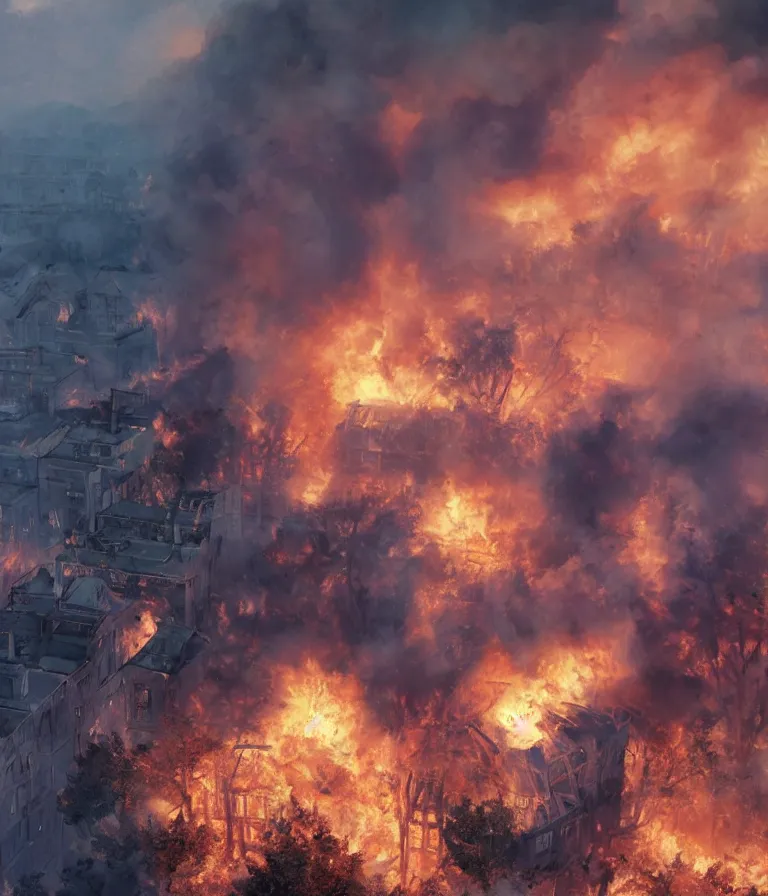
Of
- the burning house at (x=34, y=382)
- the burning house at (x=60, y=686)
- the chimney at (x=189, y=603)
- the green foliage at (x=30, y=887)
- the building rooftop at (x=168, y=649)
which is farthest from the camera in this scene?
the burning house at (x=34, y=382)

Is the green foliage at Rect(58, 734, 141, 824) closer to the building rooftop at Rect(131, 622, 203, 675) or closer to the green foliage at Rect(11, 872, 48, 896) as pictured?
the green foliage at Rect(11, 872, 48, 896)

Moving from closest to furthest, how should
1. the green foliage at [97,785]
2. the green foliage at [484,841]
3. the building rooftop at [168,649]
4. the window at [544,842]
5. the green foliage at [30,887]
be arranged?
the green foliage at [484,841] < the window at [544,842] < the green foliage at [30,887] < the green foliage at [97,785] < the building rooftop at [168,649]

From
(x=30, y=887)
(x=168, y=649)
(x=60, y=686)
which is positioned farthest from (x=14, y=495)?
(x=30, y=887)

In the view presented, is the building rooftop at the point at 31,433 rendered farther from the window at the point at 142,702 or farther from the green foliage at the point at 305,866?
the green foliage at the point at 305,866

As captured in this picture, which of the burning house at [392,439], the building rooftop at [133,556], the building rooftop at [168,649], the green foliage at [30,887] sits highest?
the burning house at [392,439]

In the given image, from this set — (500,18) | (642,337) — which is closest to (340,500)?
(642,337)

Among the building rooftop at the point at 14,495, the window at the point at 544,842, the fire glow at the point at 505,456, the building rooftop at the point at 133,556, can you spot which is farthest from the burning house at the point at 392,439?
the window at the point at 544,842

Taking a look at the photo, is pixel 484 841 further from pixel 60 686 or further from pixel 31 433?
pixel 31 433

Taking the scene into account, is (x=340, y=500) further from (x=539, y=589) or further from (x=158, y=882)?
(x=158, y=882)

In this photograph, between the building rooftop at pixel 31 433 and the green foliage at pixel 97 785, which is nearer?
the green foliage at pixel 97 785
